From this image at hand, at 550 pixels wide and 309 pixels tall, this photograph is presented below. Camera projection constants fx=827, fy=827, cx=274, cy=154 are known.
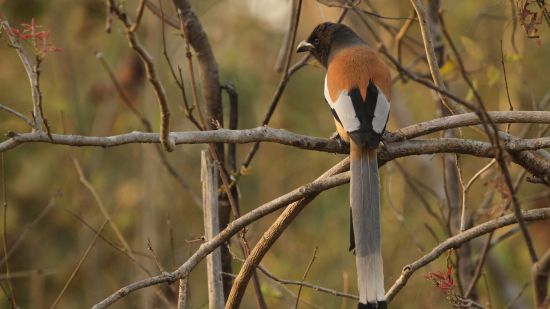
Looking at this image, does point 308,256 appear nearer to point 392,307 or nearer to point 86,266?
point 392,307

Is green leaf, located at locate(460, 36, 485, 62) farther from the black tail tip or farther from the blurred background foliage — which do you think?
the black tail tip

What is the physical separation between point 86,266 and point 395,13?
4503 mm

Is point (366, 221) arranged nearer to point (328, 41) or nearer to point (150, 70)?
point (150, 70)

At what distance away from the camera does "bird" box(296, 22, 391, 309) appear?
3123 mm

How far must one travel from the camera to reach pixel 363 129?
11.9ft

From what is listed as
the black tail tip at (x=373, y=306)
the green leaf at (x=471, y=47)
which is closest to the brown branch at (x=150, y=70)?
the black tail tip at (x=373, y=306)

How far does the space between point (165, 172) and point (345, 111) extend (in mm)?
4466

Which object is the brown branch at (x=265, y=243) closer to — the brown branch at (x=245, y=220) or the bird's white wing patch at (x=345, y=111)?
the brown branch at (x=245, y=220)

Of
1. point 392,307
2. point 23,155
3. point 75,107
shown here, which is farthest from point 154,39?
point 392,307

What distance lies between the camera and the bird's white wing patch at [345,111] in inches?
146

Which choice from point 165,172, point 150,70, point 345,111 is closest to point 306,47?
point 345,111

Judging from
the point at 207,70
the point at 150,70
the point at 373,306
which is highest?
the point at 207,70

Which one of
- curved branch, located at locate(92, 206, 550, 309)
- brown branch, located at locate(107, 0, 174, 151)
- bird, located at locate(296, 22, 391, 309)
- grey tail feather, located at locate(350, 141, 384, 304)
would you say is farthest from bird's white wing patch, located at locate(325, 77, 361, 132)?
brown branch, located at locate(107, 0, 174, 151)

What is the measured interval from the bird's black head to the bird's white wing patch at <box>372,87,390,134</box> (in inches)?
32.4
